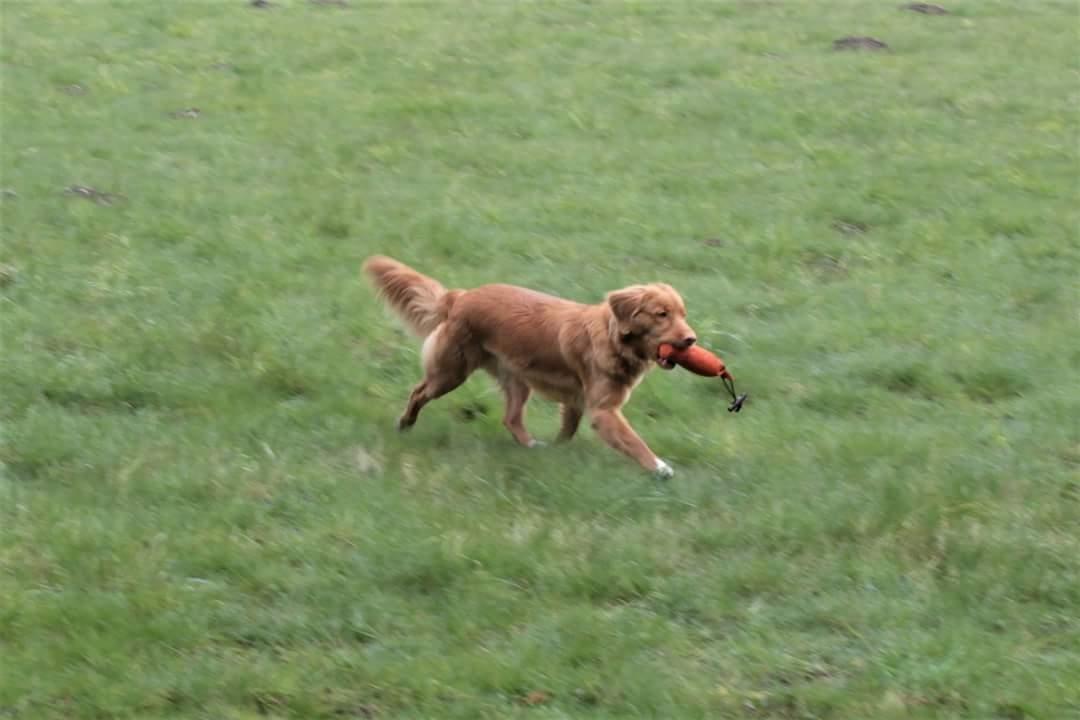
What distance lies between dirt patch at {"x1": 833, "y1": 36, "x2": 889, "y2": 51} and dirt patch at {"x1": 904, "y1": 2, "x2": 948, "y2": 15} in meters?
1.65

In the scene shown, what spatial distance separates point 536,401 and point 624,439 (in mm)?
1473

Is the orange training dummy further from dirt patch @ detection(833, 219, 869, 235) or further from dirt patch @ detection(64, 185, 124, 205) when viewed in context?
dirt patch @ detection(64, 185, 124, 205)

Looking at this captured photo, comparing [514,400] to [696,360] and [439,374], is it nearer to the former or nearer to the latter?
[439,374]

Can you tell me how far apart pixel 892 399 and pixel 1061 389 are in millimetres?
976

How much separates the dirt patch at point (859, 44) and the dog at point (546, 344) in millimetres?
9343

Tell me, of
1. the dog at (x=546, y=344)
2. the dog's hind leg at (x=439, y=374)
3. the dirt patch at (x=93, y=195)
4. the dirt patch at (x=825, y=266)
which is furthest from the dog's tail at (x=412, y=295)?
the dirt patch at (x=93, y=195)

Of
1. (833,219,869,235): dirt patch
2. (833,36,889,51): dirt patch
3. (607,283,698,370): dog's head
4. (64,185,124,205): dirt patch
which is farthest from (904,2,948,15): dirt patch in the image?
(607,283,698,370): dog's head

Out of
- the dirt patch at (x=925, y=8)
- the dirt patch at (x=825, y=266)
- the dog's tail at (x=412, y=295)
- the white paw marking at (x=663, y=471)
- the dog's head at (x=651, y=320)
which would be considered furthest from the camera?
the dirt patch at (x=925, y=8)

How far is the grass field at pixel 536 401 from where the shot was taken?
18.2 ft

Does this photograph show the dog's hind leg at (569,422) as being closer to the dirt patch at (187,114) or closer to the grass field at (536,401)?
the grass field at (536,401)

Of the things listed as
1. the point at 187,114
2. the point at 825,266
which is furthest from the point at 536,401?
the point at 187,114

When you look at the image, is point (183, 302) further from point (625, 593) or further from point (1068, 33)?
point (1068, 33)

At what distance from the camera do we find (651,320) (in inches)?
301

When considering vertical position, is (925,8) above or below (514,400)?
above
